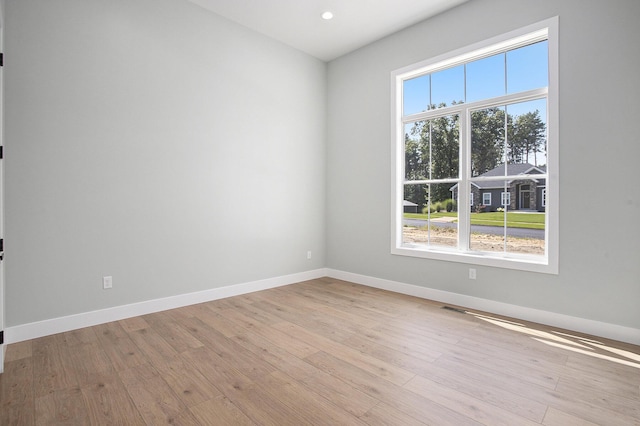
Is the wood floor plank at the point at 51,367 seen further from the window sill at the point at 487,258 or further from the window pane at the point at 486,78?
the window pane at the point at 486,78

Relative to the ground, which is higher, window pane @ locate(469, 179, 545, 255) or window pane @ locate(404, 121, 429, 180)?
window pane @ locate(404, 121, 429, 180)

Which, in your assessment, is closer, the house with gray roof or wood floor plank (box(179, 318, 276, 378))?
wood floor plank (box(179, 318, 276, 378))

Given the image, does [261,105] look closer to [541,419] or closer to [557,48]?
[557,48]

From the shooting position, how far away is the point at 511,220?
3.32 metres

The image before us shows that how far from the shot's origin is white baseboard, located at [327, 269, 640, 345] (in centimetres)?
264

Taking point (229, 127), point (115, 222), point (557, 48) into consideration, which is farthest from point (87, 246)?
point (557, 48)

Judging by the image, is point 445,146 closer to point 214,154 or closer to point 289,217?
point 289,217

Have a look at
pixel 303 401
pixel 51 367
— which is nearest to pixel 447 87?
pixel 303 401

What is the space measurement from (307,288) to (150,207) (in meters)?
2.20

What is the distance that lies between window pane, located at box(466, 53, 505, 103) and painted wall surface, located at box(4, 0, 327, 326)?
7.68ft

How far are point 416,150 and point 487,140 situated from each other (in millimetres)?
871

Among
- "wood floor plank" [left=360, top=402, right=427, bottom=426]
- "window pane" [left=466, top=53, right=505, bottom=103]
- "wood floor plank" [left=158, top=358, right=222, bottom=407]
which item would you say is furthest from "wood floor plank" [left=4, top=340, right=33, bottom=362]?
"window pane" [left=466, top=53, right=505, bottom=103]

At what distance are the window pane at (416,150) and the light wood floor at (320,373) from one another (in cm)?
182

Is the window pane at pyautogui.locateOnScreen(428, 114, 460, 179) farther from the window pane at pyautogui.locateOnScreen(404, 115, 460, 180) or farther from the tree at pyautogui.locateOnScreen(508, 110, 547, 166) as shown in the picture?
the tree at pyautogui.locateOnScreen(508, 110, 547, 166)
